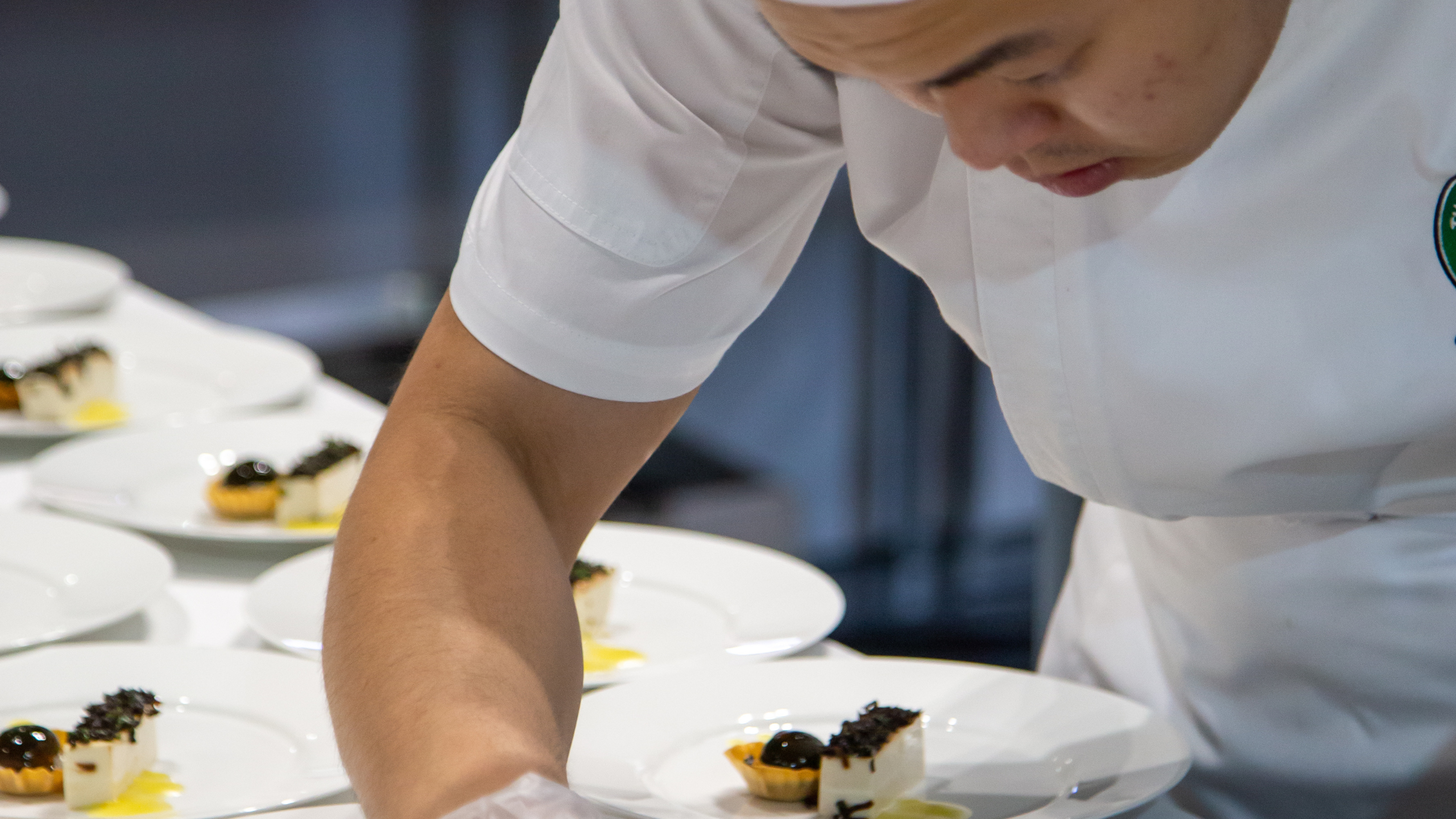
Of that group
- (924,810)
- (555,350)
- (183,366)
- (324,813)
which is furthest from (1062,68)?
(183,366)

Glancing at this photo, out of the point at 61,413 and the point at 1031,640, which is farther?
the point at 1031,640

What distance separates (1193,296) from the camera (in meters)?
0.95

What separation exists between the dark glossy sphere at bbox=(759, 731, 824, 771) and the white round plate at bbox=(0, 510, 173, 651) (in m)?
0.56

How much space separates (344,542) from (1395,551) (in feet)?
2.37

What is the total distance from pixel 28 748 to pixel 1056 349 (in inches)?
29.3

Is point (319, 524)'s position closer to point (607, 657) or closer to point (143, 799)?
point (607, 657)

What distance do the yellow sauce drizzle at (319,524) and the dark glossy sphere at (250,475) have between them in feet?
0.18

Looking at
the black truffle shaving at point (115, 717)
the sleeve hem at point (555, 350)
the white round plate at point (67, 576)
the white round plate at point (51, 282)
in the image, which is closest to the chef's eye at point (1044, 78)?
the sleeve hem at point (555, 350)

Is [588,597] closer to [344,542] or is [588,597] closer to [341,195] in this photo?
[344,542]

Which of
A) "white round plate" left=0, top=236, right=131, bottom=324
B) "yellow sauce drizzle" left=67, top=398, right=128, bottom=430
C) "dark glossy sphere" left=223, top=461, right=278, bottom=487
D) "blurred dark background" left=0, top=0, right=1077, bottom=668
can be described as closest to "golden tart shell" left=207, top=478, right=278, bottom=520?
"dark glossy sphere" left=223, top=461, right=278, bottom=487

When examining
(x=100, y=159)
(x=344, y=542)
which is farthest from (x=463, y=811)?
(x=100, y=159)

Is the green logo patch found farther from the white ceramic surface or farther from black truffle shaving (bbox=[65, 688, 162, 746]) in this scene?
black truffle shaving (bbox=[65, 688, 162, 746])

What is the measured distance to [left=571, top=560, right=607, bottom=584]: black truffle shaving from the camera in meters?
1.31

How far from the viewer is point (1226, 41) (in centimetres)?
75
